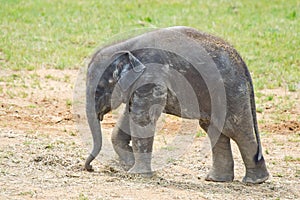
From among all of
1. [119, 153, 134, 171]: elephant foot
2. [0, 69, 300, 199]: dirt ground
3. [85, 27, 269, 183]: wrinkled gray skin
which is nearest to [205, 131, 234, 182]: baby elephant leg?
[0, 69, 300, 199]: dirt ground

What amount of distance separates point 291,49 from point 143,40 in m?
6.70

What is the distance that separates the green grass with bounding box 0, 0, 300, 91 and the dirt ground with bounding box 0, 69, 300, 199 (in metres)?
0.93

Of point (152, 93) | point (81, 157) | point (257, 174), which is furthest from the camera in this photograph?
point (81, 157)

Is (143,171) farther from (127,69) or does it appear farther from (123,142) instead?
(127,69)

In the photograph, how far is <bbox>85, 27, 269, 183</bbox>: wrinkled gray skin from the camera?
7512 mm

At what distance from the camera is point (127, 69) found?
7.54 metres

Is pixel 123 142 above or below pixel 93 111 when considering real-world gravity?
below

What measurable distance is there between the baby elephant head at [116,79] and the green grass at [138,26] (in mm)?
4262

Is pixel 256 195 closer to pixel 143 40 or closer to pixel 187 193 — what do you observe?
pixel 187 193

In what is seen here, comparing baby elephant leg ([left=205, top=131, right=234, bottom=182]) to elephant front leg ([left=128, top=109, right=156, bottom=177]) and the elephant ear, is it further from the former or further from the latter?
the elephant ear

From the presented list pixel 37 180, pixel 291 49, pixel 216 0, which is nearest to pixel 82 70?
pixel 291 49

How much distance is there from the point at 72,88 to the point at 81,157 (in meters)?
3.31

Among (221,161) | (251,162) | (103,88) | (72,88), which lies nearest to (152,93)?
(103,88)

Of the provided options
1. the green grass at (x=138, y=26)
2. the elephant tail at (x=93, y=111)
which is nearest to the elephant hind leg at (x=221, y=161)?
the elephant tail at (x=93, y=111)
